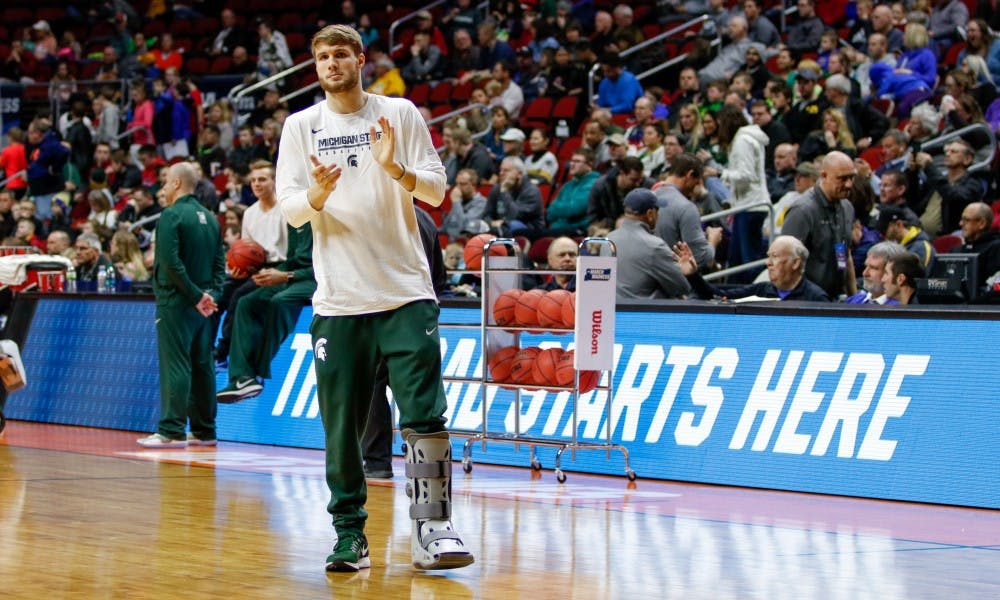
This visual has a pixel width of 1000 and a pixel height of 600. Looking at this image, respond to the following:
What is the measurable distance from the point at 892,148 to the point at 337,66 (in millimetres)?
9299

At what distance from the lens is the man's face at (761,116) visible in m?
15.4

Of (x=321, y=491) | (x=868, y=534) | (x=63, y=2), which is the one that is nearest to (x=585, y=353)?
(x=321, y=491)

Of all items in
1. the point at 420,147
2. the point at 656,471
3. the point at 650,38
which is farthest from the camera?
the point at 650,38

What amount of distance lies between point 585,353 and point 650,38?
11.9 meters

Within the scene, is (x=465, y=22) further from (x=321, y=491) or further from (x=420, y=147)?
(x=420, y=147)

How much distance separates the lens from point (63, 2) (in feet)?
101

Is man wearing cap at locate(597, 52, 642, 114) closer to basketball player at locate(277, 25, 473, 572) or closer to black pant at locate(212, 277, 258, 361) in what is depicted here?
black pant at locate(212, 277, 258, 361)

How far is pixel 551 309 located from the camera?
1015cm

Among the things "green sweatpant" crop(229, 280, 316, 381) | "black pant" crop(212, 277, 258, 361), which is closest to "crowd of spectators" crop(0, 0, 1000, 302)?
"green sweatpant" crop(229, 280, 316, 381)

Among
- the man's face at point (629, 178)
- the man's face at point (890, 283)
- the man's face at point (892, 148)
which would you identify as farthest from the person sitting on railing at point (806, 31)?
the man's face at point (890, 283)

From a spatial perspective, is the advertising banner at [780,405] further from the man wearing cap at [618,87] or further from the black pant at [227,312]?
the man wearing cap at [618,87]

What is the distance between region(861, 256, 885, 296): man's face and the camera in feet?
33.8

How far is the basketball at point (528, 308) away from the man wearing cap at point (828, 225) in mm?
2006

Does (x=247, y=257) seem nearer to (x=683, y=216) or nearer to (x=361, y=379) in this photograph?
(x=683, y=216)
